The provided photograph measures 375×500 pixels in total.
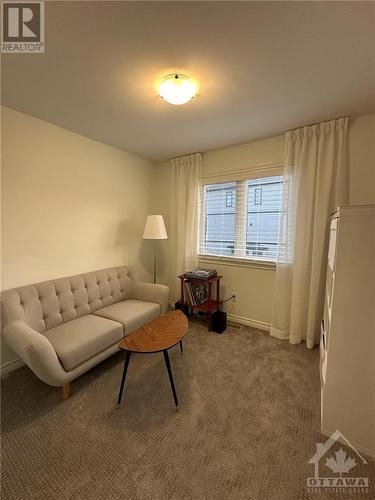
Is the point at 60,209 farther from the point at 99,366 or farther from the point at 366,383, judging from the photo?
the point at 366,383

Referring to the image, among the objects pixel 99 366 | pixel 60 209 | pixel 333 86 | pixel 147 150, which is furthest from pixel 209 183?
pixel 99 366

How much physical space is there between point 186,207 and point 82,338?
2.18 meters

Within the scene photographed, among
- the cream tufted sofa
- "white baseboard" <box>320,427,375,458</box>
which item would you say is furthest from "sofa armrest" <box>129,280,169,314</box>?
"white baseboard" <box>320,427,375,458</box>

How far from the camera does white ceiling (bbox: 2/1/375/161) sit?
1067mm

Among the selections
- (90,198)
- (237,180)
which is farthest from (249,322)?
(90,198)

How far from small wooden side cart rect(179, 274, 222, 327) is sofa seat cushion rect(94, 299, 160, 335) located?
52 centimetres

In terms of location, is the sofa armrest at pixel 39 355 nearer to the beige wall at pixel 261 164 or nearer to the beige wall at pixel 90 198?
the beige wall at pixel 90 198

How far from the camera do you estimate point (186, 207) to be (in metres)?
3.17

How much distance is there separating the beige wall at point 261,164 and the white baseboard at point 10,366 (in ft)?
8.08

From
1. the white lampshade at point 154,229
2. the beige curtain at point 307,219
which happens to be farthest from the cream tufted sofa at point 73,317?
the beige curtain at point 307,219

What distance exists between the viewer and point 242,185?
111 inches

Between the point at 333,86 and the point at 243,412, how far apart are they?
2.55m

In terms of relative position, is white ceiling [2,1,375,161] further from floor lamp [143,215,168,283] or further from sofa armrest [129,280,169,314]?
sofa armrest [129,280,169,314]

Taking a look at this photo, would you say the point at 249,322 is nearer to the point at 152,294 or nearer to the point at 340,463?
the point at 152,294
